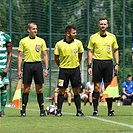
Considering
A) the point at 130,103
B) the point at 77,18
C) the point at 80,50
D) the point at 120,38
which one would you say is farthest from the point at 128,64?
the point at 80,50

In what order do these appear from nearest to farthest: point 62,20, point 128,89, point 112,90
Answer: point 112,90 < point 128,89 < point 62,20

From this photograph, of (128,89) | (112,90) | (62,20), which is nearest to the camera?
(112,90)

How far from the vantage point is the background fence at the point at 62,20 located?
26672mm

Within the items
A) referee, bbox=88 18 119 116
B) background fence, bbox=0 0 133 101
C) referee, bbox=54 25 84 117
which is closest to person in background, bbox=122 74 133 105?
background fence, bbox=0 0 133 101

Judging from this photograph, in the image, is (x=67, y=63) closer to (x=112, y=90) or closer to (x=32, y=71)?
(x=32, y=71)

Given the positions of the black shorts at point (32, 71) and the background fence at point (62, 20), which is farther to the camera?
the background fence at point (62, 20)

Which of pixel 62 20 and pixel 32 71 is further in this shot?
pixel 62 20

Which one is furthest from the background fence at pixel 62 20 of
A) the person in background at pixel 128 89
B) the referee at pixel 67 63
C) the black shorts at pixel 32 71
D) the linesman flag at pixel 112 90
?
the linesman flag at pixel 112 90

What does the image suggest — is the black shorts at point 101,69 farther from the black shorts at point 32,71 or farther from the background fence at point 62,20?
the background fence at point 62,20

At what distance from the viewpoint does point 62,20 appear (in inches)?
1103

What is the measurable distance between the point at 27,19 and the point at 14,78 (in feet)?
10.3

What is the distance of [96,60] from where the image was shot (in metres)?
13.1

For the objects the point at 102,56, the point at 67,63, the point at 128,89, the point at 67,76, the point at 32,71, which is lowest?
the point at 128,89

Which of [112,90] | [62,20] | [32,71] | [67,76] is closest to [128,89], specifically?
[62,20]
